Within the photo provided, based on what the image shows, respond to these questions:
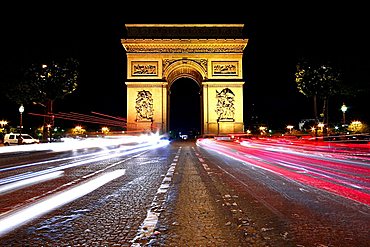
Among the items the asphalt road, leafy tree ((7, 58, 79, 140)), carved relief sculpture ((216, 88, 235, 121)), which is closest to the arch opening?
carved relief sculpture ((216, 88, 235, 121))

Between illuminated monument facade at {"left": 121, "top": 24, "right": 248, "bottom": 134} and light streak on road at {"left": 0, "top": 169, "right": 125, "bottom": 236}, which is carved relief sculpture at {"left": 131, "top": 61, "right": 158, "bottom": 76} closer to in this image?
illuminated monument facade at {"left": 121, "top": 24, "right": 248, "bottom": 134}

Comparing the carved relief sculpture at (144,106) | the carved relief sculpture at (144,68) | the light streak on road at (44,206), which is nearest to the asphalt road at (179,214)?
the light streak on road at (44,206)

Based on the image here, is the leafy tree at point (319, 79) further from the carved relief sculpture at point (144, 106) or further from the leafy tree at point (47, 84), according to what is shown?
the leafy tree at point (47, 84)

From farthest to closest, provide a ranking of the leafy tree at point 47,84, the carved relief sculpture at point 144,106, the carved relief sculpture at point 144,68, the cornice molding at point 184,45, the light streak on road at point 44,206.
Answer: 1. the carved relief sculpture at point 144,68
2. the carved relief sculpture at point 144,106
3. the cornice molding at point 184,45
4. the leafy tree at point 47,84
5. the light streak on road at point 44,206

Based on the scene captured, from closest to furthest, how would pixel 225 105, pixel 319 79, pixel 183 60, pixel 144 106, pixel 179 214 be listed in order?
pixel 179 214
pixel 319 79
pixel 144 106
pixel 225 105
pixel 183 60

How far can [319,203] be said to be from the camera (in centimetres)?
512

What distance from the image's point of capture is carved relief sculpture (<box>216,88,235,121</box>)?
40656 millimetres

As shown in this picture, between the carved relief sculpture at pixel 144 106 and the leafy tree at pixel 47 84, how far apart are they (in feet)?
34.8

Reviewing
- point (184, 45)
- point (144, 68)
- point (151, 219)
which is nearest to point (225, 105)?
point (184, 45)

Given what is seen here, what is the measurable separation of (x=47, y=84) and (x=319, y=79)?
67.9 ft

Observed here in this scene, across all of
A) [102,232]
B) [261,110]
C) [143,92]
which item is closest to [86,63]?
[143,92]

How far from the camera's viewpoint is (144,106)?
1593 inches

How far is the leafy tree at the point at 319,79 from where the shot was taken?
25.8 meters

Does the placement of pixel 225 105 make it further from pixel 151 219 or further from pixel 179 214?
pixel 151 219
